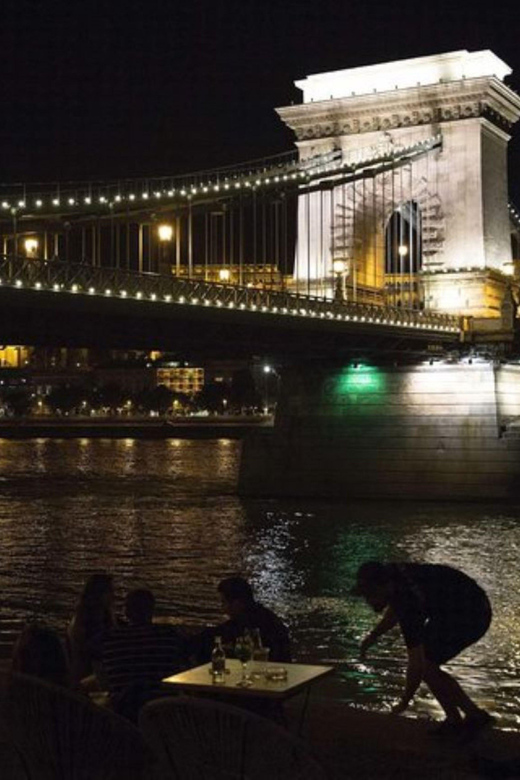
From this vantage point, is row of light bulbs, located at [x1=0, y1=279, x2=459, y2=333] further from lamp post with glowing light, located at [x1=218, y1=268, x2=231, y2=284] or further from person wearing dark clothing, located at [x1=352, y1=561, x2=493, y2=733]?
person wearing dark clothing, located at [x1=352, y1=561, x2=493, y2=733]

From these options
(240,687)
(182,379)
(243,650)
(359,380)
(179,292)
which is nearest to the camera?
(240,687)

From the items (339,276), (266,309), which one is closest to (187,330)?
(266,309)

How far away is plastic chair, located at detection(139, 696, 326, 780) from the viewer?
16.5 feet

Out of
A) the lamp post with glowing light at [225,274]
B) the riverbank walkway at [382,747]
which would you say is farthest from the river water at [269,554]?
the lamp post with glowing light at [225,274]

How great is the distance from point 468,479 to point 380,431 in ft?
11.4

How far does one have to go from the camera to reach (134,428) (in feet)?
362

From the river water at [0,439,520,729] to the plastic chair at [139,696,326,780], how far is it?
6970 mm

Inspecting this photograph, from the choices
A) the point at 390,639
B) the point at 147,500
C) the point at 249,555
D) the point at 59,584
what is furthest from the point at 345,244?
the point at 390,639

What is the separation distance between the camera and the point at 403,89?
2040 inches

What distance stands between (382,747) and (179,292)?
23.9m

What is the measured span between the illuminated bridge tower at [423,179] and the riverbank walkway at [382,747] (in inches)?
1612

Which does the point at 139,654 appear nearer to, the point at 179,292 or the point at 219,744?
the point at 219,744

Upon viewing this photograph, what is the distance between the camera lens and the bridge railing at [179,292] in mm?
26373

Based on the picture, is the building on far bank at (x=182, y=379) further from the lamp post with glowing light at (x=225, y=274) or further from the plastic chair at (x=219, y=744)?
the plastic chair at (x=219, y=744)
